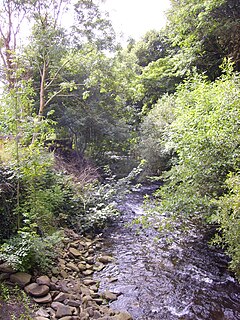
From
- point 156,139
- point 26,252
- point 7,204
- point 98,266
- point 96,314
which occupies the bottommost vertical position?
point 98,266

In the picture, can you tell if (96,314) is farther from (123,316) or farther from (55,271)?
(55,271)

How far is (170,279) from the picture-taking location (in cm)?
407

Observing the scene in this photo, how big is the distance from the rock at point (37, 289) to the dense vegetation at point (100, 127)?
0.28m

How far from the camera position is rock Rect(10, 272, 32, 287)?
3.17m

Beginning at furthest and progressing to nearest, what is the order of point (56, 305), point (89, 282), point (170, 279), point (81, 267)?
point (81, 267) → point (170, 279) → point (89, 282) → point (56, 305)

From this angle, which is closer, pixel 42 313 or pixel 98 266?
pixel 42 313

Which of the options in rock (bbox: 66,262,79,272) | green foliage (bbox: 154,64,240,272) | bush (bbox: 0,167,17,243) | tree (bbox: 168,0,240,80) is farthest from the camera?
tree (bbox: 168,0,240,80)

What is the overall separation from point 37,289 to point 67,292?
432 mm

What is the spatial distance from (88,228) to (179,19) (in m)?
8.60

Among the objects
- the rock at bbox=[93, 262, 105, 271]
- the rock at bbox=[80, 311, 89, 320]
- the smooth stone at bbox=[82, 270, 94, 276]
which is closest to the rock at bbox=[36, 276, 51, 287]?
the rock at bbox=[80, 311, 89, 320]

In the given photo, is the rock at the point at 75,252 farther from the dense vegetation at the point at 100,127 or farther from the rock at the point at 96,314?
the rock at the point at 96,314

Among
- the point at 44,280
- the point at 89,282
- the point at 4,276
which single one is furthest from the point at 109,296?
the point at 4,276

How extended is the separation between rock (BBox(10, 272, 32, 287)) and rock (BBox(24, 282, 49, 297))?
0.22ft

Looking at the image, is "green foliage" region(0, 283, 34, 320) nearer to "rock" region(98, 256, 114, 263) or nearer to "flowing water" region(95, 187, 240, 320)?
"flowing water" region(95, 187, 240, 320)
